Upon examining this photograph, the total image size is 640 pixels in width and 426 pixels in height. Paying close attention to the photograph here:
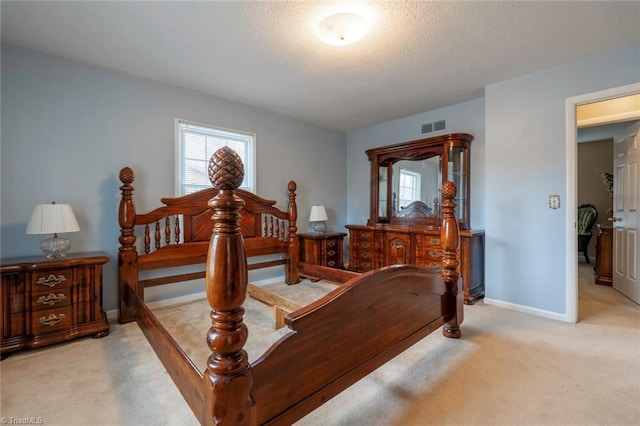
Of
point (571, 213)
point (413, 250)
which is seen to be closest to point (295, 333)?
point (413, 250)

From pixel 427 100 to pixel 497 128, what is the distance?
953 millimetres

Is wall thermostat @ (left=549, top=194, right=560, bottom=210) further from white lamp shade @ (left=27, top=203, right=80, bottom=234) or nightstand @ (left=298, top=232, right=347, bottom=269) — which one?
white lamp shade @ (left=27, top=203, right=80, bottom=234)

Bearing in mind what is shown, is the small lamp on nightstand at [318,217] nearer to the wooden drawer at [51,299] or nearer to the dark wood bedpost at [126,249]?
the dark wood bedpost at [126,249]

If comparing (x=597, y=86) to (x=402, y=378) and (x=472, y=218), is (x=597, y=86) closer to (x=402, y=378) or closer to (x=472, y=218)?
(x=472, y=218)

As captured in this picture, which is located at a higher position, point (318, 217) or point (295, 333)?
point (318, 217)

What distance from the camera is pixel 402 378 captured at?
1862 millimetres

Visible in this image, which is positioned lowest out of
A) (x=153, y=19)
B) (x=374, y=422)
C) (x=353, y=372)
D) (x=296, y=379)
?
(x=374, y=422)

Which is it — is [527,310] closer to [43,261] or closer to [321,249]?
[321,249]

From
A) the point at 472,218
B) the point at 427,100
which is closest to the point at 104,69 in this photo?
the point at 427,100

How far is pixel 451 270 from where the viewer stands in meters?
2.43

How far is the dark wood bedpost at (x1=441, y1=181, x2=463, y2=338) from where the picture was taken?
2.39m

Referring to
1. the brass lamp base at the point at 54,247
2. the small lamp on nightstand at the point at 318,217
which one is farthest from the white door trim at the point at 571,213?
the brass lamp base at the point at 54,247

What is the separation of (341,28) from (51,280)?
299cm

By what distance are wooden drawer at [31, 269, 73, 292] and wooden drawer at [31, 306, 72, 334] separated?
0.61 ft
